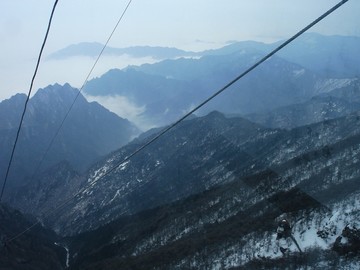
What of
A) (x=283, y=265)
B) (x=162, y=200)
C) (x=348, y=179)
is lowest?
(x=162, y=200)

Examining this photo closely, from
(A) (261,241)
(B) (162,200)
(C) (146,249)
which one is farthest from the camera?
(B) (162,200)

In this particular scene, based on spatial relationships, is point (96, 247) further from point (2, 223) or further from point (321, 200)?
point (321, 200)

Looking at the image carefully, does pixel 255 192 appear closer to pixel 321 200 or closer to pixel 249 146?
pixel 321 200

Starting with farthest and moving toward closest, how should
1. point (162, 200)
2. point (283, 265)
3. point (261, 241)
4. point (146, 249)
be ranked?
point (162, 200)
point (146, 249)
point (261, 241)
point (283, 265)

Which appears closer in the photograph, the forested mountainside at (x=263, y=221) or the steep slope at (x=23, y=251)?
the forested mountainside at (x=263, y=221)

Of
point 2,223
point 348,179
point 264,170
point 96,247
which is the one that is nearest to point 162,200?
point 96,247

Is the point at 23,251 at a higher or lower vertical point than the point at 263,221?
higher

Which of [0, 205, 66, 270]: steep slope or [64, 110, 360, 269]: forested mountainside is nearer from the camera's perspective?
[64, 110, 360, 269]: forested mountainside

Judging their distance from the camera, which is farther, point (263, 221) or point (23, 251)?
point (23, 251)

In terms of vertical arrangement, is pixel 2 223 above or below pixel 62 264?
above

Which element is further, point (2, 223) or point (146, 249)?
point (2, 223)
